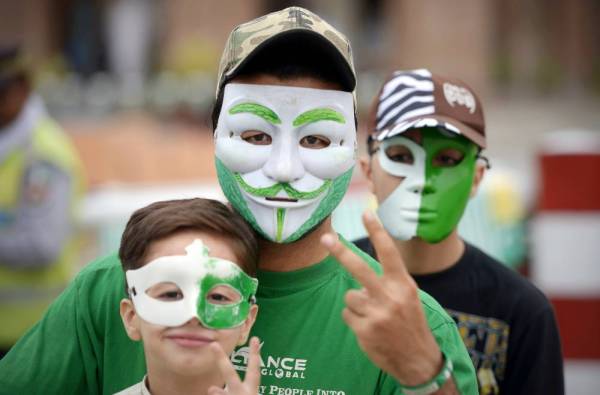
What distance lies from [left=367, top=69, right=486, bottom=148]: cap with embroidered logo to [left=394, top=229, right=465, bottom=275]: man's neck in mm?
352

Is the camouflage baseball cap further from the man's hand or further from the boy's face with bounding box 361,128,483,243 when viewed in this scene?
the boy's face with bounding box 361,128,483,243

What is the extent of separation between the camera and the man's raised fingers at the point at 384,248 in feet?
7.38

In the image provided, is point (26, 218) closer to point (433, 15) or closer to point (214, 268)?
point (214, 268)

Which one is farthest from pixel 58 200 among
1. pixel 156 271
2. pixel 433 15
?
pixel 433 15

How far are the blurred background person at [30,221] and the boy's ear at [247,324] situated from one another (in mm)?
2708

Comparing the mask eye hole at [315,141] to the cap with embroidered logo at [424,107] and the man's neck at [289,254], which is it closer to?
the man's neck at [289,254]

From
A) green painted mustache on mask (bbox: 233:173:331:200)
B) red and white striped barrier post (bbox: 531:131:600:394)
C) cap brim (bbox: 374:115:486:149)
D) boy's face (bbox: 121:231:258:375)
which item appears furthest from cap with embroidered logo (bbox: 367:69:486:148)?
red and white striped barrier post (bbox: 531:131:600:394)

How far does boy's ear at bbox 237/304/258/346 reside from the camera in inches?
98.5

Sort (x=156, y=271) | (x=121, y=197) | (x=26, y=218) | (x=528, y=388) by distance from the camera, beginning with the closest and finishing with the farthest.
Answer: (x=156, y=271), (x=528, y=388), (x=26, y=218), (x=121, y=197)

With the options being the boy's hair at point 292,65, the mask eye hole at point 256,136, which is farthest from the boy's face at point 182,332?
the boy's hair at point 292,65

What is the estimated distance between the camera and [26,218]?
5.05m

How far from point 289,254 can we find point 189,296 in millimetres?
389

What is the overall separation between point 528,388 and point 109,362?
1.29 meters

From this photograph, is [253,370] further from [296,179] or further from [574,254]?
[574,254]
